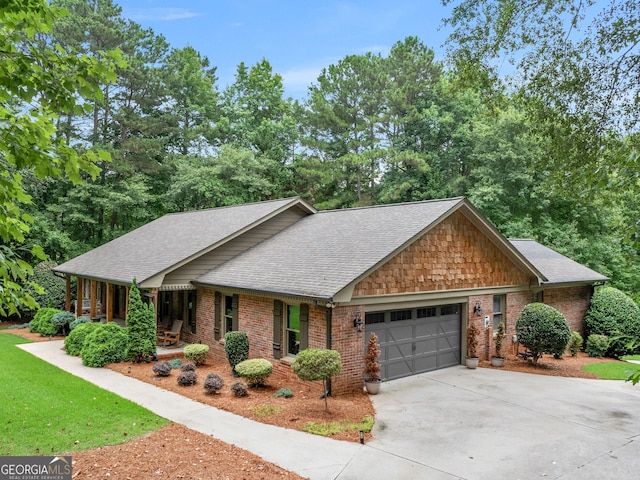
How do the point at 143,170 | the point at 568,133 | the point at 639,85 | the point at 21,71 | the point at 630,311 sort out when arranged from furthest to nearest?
1. the point at 143,170
2. the point at 630,311
3. the point at 568,133
4. the point at 639,85
5. the point at 21,71

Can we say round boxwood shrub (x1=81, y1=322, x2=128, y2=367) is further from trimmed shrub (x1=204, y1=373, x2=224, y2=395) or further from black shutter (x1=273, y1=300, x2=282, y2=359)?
black shutter (x1=273, y1=300, x2=282, y2=359)

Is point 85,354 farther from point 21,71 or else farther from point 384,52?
point 384,52

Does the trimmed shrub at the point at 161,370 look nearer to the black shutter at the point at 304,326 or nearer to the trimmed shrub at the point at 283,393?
the trimmed shrub at the point at 283,393

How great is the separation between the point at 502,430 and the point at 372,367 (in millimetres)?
3395

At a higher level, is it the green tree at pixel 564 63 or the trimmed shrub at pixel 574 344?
the green tree at pixel 564 63

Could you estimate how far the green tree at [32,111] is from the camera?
3.68m

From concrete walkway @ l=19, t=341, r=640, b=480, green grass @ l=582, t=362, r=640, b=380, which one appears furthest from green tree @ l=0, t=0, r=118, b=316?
green grass @ l=582, t=362, r=640, b=380

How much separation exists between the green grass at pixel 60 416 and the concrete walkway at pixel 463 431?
594mm

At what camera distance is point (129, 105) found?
34.2 meters

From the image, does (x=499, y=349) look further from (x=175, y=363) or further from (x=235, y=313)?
(x=175, y=363)

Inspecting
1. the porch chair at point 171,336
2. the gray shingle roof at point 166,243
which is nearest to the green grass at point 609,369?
the gray shingle roof at point 166,243

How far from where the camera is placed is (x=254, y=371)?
38.3 feet

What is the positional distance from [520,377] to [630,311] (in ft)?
25.0

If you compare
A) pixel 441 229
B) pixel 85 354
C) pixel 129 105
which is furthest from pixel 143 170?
pixel 441 229
